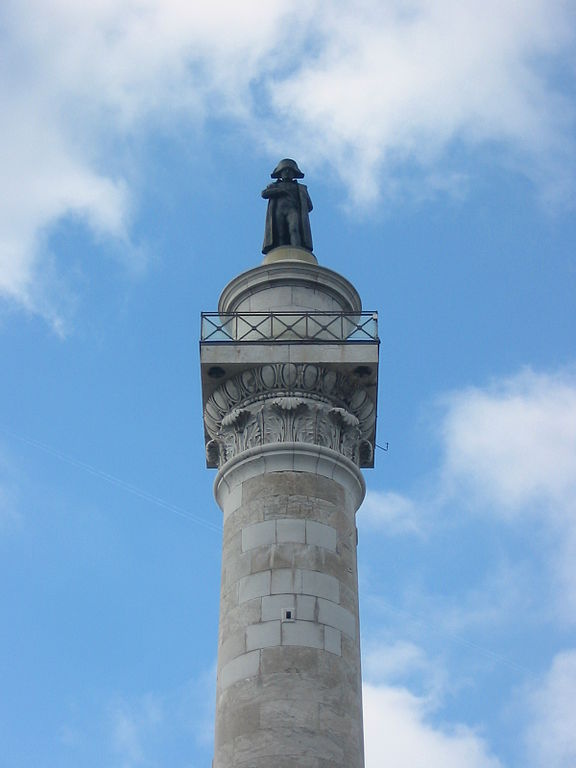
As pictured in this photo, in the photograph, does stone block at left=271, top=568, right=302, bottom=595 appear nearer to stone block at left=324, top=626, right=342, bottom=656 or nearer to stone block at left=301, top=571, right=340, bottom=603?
stone block at left=301, top=571, right=340, bottom=603

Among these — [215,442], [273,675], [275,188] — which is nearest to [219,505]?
[215,442]

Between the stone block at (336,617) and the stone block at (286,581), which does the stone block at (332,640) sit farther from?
the stone block at (286,581)

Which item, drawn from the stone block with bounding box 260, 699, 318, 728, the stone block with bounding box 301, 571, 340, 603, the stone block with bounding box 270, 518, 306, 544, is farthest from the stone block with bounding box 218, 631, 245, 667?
the stone block with bounding box 270, 518, 306, 544

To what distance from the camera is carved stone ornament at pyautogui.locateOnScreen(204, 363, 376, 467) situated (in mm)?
29391

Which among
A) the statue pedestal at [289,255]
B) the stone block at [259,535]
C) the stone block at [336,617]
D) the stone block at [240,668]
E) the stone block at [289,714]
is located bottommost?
the stone block at [289,714]

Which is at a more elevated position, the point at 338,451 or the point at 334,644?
the point at 338,451

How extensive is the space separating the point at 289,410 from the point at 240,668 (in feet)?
20.2

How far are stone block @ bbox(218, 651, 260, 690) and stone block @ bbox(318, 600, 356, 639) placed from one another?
154 centimetres

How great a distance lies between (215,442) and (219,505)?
1615mm

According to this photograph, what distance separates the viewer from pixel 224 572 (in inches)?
1098

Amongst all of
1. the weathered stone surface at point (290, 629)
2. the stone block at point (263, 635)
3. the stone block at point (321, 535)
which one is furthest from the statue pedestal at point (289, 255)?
the stone block at point (263, 635)

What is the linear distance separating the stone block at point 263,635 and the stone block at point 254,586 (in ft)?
2.25

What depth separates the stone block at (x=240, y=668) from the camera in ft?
84.3

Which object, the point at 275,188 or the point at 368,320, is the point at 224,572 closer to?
the point at 368,320
